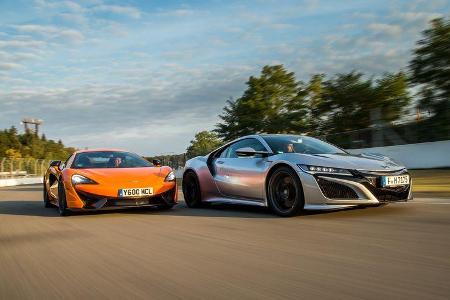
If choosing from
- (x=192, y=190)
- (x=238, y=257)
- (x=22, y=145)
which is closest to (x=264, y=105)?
(x=192, y=190)

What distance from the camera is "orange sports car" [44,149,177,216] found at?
8812 millimetres

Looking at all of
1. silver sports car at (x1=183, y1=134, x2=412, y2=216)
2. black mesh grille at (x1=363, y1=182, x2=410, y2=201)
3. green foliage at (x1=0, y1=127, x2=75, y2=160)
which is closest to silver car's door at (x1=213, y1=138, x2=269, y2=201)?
silver sports car at (x1=183, y1=134, x2=412, y2=216)

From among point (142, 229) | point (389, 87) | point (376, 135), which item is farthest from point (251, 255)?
point (389, 87)

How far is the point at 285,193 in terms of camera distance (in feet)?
24.9

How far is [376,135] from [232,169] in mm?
16972

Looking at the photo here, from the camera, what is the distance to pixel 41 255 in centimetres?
535

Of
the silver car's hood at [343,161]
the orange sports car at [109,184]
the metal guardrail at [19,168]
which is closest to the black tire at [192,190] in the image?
the orange sports car at [109,184]

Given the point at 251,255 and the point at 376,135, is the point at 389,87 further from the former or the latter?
the point at 251,255

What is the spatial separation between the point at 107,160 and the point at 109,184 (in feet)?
3.94

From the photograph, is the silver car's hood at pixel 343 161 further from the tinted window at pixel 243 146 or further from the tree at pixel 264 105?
the tree at pixel 264 105

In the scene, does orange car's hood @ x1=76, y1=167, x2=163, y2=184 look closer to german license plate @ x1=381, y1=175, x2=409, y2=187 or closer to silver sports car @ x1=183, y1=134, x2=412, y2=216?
silver sports car @ x1=183, y1=134, x2=412, y2=216

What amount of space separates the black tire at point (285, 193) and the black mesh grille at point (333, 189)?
0.96 feet

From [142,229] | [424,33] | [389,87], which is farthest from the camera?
[389,87]

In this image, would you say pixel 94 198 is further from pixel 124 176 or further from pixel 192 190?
pixel 192 190
